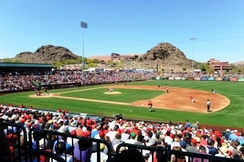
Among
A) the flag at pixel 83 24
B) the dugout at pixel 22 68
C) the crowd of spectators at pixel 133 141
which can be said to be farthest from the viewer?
the flag at pixel 83 24

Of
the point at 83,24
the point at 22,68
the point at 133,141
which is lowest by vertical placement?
the point at 133,141

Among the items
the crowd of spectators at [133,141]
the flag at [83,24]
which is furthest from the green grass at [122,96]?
the flag at [83,24]

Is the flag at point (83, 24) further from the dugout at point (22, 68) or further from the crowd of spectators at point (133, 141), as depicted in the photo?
the crowd of spectators at point (133, 141)

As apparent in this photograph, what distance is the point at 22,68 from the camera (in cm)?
6119

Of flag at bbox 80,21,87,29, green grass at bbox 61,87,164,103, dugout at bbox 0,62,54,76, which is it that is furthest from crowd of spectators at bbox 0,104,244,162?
flag at bbox 80,21,87,29

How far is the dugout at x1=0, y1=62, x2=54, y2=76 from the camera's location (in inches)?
2202

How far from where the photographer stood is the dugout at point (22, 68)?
2202 inches

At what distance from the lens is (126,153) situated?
5.96ft

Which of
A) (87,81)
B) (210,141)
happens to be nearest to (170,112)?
(210,141)

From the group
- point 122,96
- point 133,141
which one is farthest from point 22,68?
point 133,141

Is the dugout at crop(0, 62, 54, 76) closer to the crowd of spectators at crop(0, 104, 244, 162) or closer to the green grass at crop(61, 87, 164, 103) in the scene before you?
the green grass at crop(61, 87, 164, 103)

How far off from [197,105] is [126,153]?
28.9 m

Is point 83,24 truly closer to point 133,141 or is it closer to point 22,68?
point 22,68

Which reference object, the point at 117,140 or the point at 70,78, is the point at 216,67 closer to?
the point at 70,78
